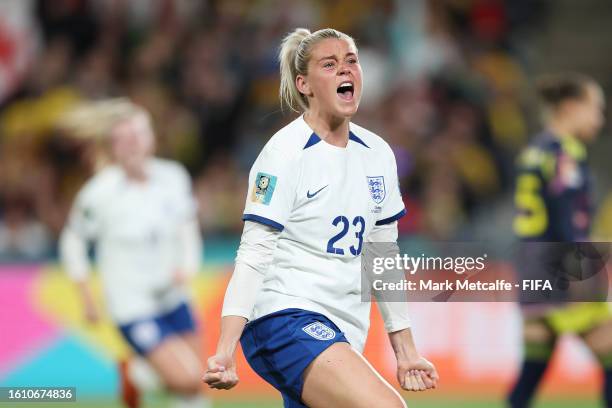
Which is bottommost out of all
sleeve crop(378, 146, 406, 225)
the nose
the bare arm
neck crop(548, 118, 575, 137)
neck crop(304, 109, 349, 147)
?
the bare arm

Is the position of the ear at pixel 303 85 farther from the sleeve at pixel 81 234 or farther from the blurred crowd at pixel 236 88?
the blurred crowd at pixel 236 88

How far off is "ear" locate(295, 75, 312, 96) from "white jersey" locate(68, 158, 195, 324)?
3.10m

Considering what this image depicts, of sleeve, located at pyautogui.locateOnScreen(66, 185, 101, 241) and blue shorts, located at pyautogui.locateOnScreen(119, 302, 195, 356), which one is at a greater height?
sleeve, located at pyautogui.locateOnScreen(66, 185, 101, 241)

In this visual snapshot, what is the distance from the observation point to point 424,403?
7.42 metres

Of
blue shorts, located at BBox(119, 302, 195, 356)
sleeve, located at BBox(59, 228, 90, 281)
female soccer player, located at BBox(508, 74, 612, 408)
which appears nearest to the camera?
female soccer player, located at BBox(508, 74, 612, 408)

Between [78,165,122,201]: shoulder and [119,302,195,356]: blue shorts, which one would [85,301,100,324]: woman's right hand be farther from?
[78,165,122,201]: shoulder

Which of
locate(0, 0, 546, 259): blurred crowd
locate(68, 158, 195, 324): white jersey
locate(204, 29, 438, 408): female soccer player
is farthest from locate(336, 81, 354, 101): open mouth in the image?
locate(0, 0, 546, 259): blurred crowd

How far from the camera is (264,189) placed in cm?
369

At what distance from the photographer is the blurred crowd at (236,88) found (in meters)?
10.0

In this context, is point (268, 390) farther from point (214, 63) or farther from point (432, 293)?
point (214, 63)

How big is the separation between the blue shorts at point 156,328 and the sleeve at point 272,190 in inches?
122

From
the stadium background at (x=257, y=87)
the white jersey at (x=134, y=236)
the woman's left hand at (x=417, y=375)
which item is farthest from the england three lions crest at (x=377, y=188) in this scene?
the stadium background at (x=257, y=87)

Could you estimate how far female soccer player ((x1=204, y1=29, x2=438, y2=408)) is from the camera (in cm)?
368

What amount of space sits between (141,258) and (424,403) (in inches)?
85.2
